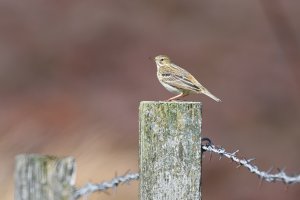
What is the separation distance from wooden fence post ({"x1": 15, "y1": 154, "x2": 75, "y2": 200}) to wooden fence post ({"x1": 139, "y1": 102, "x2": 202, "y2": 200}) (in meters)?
0.59

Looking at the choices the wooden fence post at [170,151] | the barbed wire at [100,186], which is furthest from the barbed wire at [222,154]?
the wooden fence post at [170,151]

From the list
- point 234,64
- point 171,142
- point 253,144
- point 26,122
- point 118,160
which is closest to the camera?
point 171,142

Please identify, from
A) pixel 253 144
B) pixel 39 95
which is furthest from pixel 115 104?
pixel 253 144

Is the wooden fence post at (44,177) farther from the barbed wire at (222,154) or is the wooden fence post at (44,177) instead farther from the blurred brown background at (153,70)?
the blurred brown background at (153,70)

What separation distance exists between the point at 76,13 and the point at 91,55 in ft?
7.33

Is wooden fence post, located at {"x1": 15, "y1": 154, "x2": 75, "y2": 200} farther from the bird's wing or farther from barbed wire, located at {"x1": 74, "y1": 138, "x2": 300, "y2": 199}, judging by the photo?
the bird's wing

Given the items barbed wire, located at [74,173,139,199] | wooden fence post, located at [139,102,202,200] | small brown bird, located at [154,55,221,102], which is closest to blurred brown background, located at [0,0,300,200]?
small brown bird, located at [154,55,221,102]

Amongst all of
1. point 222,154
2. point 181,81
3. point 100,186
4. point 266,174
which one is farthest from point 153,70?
point 100,186

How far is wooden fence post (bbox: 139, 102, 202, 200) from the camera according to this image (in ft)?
13.1

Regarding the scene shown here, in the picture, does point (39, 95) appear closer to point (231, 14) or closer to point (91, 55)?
point (91, 55)

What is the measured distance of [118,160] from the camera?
11.3m

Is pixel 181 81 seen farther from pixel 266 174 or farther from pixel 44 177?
pixel 44 177

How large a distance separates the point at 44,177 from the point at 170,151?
72 centimetres

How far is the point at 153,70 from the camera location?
19203 millimetres
